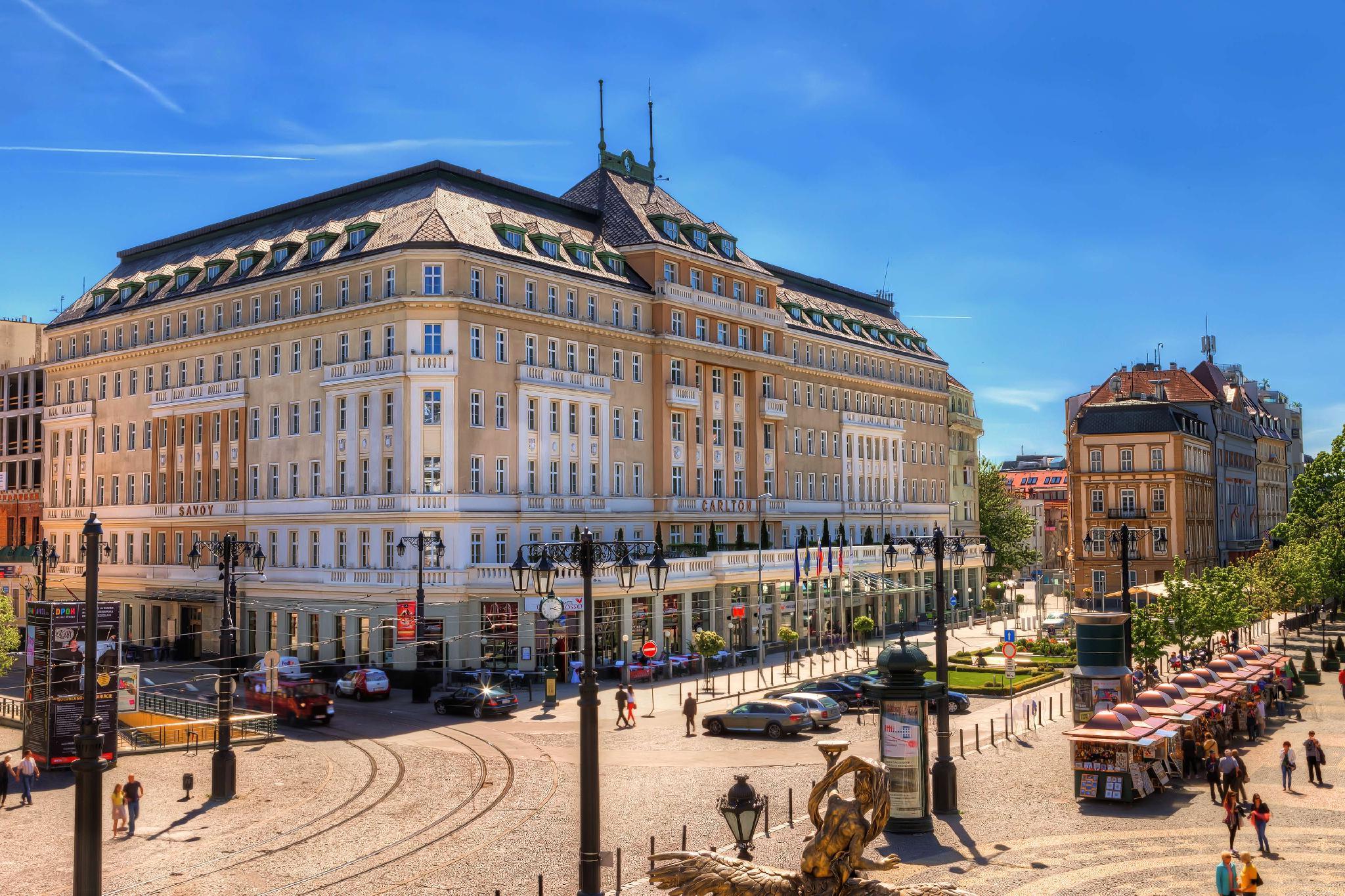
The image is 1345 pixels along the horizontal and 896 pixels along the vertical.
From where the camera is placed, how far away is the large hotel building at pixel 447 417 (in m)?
61.4

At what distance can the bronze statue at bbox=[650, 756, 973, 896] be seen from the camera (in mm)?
14164

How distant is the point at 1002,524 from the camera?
129m

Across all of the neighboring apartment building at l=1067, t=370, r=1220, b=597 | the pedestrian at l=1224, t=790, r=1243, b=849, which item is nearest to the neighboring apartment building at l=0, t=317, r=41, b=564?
the neighboring apartment building at l=1067, t=370, r=1220, b=597

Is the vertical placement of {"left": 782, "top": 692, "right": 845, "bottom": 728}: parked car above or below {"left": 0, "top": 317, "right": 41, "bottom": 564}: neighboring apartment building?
below

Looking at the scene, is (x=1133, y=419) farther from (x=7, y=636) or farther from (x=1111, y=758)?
(x=7, y=636)

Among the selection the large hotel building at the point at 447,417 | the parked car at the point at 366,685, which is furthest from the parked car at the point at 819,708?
the parked car at the point at 366,685

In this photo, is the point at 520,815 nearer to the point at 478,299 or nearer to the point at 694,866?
the point at 694,866

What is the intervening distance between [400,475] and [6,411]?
58.0 m

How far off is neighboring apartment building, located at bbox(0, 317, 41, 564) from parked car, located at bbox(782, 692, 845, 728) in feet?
239

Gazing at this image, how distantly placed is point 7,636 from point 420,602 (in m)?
16.3

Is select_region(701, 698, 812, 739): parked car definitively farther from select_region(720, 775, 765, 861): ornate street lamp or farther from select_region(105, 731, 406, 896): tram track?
select_region(720, 775, 765, 861): ornate street lamp

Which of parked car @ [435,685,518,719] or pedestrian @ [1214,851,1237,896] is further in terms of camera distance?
parked car @ [435,685,518,719]

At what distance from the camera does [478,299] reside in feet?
205

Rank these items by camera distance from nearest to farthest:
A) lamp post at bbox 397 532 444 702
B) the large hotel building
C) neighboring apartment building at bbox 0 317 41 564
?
lamp post at bbox 397 532 444 702 < the large hotel building < neighboring apartment building at bbox 0 317 41 564
